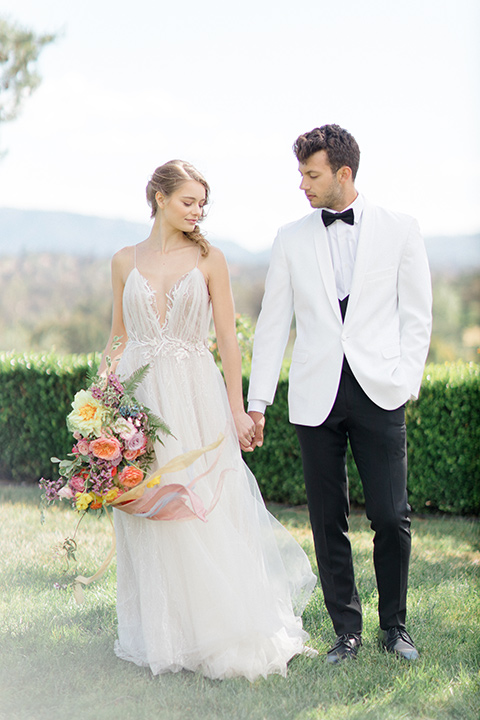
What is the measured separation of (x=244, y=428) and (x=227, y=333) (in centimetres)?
39

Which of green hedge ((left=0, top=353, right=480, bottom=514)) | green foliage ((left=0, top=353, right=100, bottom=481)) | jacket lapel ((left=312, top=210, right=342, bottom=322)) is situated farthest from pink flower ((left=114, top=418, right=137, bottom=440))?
green foliage ((left=0, top=353, right=100, bottom=481))

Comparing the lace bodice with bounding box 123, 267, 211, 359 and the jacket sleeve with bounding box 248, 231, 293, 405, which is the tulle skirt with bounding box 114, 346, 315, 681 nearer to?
the lace bodice with bounding box 123, 267, 211, 359

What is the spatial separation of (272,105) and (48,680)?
2498 centimetres

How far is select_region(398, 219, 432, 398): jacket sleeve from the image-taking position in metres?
2.88

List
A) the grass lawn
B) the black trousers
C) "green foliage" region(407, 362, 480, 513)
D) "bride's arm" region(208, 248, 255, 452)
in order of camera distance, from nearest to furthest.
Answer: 1. the grass lawn
2. the black trousers
3. "bride's arm" region(208, 248, 255, 452)
4. "green foliage" region(407, 362, 480, 513)

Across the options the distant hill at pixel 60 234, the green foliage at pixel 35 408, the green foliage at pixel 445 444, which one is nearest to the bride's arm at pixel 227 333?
the green foliage at pixel 445 444

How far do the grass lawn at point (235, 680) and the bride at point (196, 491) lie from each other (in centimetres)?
13

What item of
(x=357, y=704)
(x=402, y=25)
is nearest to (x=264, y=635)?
(x=357, y=704)

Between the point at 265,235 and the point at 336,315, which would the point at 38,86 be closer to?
the point at 336,315

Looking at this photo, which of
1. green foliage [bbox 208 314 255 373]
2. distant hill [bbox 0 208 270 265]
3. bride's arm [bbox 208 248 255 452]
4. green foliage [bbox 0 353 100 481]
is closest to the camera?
bride's arm [bbox 208 248 255 452]

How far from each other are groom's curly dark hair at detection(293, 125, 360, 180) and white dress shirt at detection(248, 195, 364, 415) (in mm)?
195

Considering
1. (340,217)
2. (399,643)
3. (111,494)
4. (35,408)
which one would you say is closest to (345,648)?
(399,643)

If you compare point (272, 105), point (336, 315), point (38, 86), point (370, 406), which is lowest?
point (370, 406)

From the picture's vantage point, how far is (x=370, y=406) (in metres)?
2.89
